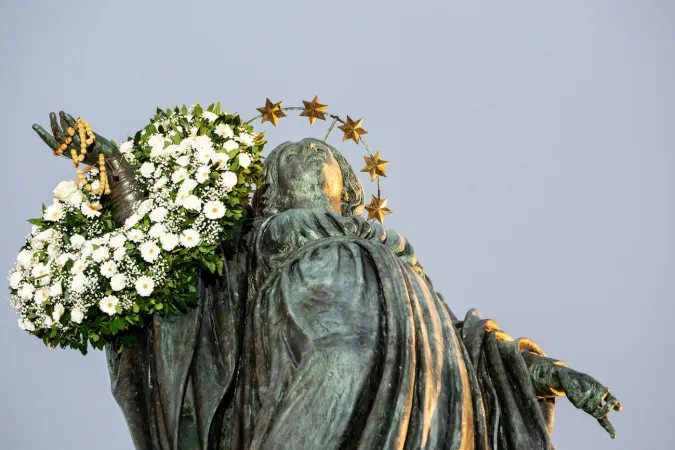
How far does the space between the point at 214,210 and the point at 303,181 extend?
97 centimetres

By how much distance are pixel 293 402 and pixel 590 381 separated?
5.62ft

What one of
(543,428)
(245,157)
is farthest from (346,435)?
(245,157)

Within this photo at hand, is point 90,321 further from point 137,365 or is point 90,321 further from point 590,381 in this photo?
point 590,381

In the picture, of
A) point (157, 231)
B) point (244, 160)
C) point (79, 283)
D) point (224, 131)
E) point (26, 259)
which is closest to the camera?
point (79, 283)

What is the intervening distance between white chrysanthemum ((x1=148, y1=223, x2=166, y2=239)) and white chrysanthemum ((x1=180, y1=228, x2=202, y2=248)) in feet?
0.37

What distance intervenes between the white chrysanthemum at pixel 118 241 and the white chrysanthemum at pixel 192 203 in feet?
1.29

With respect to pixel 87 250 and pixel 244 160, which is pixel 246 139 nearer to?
pixel 244 160

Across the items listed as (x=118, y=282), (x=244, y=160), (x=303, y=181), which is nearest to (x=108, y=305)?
(x=118, y=282)

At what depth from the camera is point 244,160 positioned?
712 centimetres

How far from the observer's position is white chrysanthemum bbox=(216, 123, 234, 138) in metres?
7.22

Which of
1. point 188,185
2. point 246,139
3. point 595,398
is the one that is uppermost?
point 246,139

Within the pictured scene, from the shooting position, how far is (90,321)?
680cm

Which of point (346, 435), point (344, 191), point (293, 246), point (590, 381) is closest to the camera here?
point (346, 435)

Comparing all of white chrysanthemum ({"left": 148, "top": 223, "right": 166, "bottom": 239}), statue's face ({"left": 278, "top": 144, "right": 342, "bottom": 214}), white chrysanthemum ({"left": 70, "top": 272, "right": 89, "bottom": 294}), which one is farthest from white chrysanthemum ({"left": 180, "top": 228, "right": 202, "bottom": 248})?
statue's face ({"left": 278, "top": 144, "right": 342, "bottom": 214})
